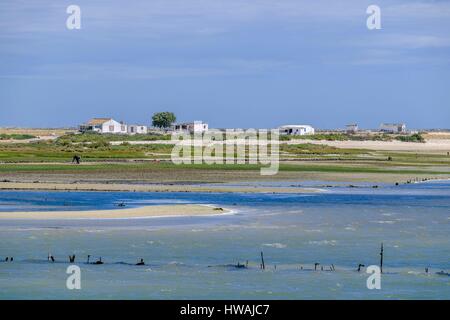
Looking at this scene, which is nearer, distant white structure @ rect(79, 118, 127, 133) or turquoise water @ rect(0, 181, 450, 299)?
turquoise water @ rect(0, 181, 450, 299)

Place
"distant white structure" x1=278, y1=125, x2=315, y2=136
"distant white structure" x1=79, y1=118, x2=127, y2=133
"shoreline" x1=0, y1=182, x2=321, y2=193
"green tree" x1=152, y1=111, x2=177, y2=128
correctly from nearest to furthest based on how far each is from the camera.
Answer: "shoreline" x1=0, y1=182, x2=321, y2=193
"distant white structure" x1=79, y1=118, x2=127, y2=133
"distant white structure" x1=278, y1=125, x2=315, y2=136
"green tree" x1=152, y1=111, x2=177, y2=128

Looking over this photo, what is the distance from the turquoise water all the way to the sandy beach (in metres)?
1.19

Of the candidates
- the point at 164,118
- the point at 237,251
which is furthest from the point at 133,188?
the point at 164,118

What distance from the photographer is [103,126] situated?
153125 mm

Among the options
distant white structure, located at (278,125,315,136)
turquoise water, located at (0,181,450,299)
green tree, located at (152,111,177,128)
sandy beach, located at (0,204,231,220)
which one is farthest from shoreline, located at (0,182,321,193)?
green tree, located at (152,111,177,128)

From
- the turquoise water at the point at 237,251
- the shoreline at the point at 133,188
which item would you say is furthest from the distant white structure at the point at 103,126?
the turquoise water at the point at 237,251

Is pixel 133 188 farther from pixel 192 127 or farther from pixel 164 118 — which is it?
pixel 164 118

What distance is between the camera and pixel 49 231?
30.9m

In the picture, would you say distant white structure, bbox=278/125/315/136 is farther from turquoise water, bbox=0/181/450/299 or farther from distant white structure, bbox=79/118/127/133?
turquoise water, bbox=0/181/450/299

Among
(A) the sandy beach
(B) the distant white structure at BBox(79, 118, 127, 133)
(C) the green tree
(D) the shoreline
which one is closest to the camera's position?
(A) the sandy beach

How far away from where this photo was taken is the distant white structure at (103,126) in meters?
153

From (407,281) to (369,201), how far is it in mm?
19880

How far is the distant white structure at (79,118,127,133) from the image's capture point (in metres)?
153
